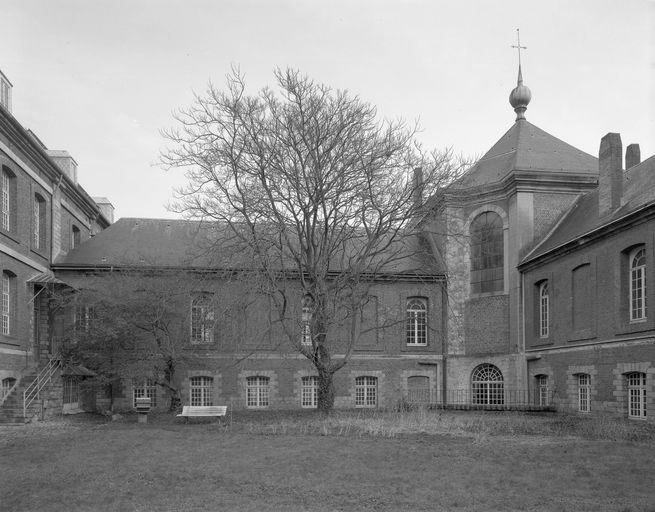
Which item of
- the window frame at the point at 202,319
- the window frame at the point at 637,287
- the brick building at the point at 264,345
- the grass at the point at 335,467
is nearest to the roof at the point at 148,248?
the brick building at the point at 264,345

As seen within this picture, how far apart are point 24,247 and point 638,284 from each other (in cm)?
1965

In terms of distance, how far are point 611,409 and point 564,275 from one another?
530 cm

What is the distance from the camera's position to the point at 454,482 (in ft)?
34.4

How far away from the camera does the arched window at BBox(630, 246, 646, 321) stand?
2066cm

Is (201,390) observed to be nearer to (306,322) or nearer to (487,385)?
(306,322)

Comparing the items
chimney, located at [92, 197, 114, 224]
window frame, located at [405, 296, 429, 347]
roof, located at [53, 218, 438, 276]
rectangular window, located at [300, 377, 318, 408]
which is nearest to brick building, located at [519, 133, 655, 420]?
window frame, located at [405, 296, 429, 347]

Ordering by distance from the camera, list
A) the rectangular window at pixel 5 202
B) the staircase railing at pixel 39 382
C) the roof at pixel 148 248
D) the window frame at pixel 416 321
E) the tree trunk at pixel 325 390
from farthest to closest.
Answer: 1. the window frame at pixel 416 321
2. the roof at pixel 148 248
3. the rectangular window at pixel 5 202
4. the tree trunk at pixel 325 390
5. the staircase railing at pixel 39 382

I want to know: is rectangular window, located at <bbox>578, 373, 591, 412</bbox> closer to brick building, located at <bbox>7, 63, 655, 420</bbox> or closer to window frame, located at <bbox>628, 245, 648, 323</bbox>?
brick building, located at <bbox>7, 63, 655, 420</bbox>

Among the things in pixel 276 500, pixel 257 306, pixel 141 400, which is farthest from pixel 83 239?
pixel 276 500

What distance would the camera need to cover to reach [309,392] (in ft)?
95.0

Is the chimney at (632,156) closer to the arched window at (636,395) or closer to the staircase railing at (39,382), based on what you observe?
the arched window at (636,395)

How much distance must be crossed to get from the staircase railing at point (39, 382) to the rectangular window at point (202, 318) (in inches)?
193

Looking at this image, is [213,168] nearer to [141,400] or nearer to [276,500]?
[141,400]

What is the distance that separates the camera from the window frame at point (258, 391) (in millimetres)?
28562
